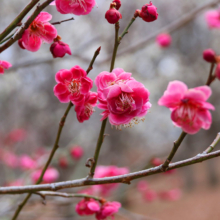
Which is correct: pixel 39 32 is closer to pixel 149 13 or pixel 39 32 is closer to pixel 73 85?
pixel 73 85

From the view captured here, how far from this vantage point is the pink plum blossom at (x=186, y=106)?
0.53 m

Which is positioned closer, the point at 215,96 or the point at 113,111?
the point at 113,111

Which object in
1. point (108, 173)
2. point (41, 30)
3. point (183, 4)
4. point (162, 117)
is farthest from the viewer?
point (162, 117)

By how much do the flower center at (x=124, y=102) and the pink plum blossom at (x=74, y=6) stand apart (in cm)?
24

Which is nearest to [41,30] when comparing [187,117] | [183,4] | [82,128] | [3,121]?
[187,117]

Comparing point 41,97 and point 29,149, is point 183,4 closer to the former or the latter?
point 41,97

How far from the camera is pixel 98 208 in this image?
31.3 inches

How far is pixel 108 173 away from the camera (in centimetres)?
161

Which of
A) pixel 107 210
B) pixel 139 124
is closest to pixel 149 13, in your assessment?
pixel 107 210

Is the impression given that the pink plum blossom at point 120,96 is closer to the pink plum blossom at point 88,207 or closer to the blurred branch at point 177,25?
the pink plum blossom at point 88,207

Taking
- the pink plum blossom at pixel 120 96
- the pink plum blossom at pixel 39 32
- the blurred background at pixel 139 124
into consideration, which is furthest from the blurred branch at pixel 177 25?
the blurred background at pixel 139 124

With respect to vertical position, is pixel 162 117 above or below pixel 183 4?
below

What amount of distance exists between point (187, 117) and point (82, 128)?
16.6ft

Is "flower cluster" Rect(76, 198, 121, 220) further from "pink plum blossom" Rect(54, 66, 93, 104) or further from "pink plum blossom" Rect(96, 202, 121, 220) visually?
"pink plum blossom" Rect(54, 66, 93, 104)
